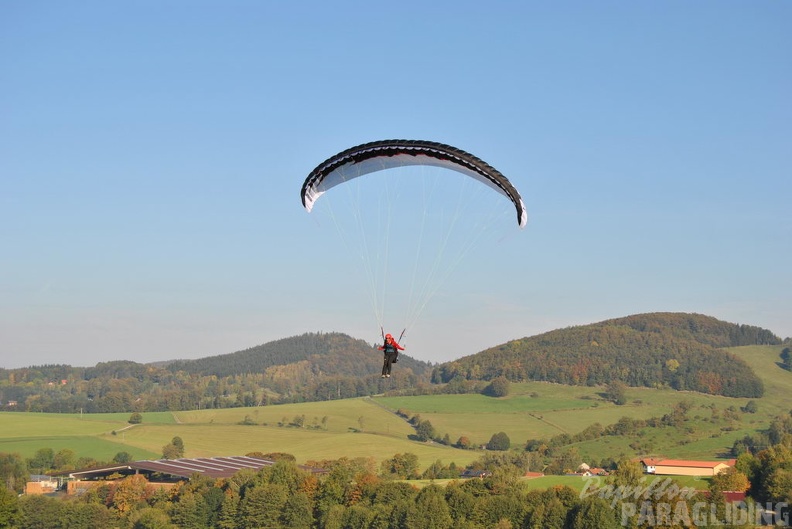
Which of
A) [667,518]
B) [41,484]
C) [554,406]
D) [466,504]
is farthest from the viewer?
[554,406]

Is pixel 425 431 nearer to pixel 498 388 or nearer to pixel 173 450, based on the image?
pixel 173 450

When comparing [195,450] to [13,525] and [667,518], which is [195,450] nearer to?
[13,525]

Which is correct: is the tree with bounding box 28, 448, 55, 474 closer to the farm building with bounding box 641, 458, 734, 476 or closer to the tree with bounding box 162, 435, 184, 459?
the tree with bounding box 162, 435, 184, 459

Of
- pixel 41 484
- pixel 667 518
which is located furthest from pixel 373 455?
pixel 667 518

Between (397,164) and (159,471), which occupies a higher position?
(397,164)

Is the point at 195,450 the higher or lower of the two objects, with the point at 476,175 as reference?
lower

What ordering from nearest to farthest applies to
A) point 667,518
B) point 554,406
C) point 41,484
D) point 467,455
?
point 667,518 → point 41,484 → point 467,455 → point 554,406

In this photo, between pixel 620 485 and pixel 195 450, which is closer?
pixel 620 485

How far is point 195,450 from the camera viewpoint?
127875 mm

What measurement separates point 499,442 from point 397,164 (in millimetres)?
103409

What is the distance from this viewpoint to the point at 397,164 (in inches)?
1407

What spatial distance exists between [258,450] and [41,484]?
3328cm

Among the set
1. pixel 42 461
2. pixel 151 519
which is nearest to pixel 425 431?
pixel 42 461

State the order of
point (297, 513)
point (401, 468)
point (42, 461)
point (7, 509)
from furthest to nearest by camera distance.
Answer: point (42, 461)
point (401, 468)
point (7, 509)
point (297, 513)
